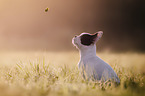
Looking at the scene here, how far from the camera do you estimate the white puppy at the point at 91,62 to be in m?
3.42

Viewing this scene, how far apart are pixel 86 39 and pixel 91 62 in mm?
521

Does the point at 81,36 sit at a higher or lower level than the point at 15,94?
higher

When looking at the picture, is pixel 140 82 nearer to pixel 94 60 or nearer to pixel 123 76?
pixel 123 76

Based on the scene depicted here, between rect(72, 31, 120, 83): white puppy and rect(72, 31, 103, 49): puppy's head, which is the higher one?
rect(72, 31, 103, 49): puppy's head

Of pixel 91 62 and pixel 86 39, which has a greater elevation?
pixel 86 39

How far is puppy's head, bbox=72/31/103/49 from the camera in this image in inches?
144

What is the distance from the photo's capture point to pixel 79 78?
133 inches

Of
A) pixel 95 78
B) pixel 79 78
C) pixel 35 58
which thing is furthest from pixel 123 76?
pixel 35 58

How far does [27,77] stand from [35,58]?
0.57 metres

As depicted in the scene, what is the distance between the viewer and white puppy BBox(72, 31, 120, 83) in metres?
3.42

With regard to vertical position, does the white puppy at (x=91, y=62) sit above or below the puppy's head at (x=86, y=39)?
below

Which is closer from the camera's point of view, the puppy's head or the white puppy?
the white puppy

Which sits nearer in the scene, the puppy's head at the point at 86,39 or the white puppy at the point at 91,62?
the white puppy at the point at 91,62

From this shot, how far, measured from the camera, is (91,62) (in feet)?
11.6
